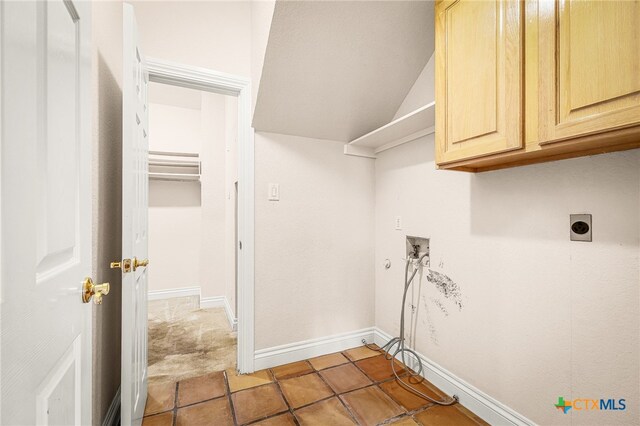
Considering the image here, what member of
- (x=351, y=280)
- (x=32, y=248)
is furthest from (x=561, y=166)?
(x=32, y=248)

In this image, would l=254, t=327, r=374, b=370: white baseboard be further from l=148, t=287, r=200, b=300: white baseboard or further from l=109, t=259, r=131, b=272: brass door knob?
l=148, t=287, r=200, b=300: white baseboard

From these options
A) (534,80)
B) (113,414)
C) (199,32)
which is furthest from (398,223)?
(113,414)

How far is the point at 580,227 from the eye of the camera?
3.79 feet

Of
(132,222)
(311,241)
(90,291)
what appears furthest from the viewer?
(311,241)

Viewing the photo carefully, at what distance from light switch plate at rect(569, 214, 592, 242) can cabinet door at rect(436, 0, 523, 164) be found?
0.44 metres

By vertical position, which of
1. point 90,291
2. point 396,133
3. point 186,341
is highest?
point 396,133

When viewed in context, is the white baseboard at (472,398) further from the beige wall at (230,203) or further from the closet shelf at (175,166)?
the closet shelf at (175,166)

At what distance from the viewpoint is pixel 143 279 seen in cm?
160

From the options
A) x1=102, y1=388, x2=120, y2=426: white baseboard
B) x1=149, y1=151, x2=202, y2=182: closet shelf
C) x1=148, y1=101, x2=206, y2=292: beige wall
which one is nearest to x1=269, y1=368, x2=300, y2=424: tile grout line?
x1=102, y1=388, x2=120, y2=426: white baseboard

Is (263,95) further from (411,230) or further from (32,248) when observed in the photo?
(32,248)

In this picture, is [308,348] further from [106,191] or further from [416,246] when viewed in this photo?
[106,191]

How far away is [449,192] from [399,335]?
3.83ft

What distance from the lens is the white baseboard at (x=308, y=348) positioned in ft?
6.70

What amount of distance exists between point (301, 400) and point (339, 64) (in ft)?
6.77
